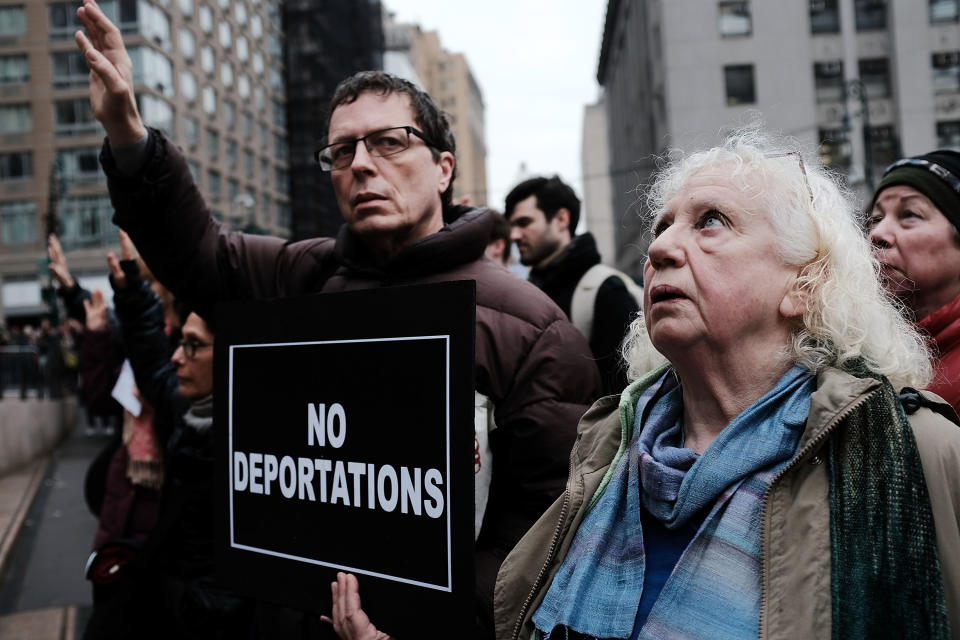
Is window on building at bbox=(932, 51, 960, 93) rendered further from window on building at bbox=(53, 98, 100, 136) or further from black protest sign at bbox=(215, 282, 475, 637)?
window on building at bbox=(53, 98, 100, 136)

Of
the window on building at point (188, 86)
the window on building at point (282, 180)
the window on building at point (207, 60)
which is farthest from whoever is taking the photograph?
the window on building at point (282, 180)

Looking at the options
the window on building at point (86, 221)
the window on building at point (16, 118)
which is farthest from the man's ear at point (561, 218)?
the window on building at point (16, 118)

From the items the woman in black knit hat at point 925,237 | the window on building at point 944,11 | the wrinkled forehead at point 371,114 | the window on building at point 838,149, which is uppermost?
the window on building at point 944,11

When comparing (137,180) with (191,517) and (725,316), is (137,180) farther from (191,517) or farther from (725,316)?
(725,316)

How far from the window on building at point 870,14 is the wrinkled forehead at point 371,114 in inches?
1238

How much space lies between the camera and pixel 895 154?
27672mm

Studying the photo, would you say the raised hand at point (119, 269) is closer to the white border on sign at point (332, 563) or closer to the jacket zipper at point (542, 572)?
the white border on sign at point (332, 563)

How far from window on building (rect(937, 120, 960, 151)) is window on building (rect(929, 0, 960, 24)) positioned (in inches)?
138

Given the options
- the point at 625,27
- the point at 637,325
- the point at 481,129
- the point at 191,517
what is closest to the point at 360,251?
the point at 637,325

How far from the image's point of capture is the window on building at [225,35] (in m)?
38.7

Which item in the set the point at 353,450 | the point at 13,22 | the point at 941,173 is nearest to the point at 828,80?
the point at 941,173

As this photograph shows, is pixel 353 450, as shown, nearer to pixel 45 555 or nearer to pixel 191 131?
Result: pixel 45 555

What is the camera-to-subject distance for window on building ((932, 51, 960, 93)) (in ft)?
92.6

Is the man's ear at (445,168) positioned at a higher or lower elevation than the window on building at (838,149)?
lower
